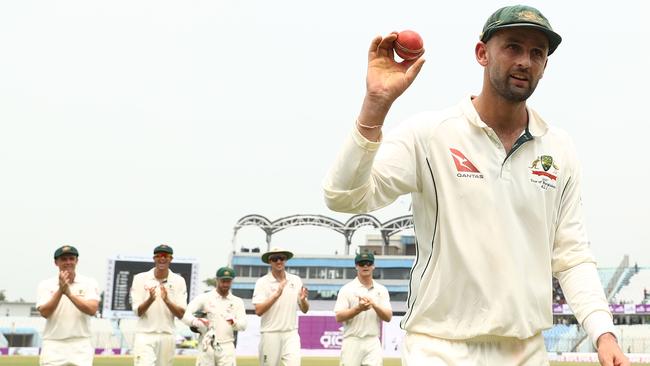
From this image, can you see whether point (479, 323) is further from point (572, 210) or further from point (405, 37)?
point (405, 37)

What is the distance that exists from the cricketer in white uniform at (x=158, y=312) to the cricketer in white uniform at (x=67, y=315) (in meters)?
1.55

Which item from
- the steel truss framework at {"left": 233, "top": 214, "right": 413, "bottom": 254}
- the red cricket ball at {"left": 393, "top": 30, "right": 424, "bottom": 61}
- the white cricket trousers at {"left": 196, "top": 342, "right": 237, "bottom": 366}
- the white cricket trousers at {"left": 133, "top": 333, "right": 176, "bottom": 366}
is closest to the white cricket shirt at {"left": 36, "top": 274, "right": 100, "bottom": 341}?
the white cricket trousers at {"left": 133, "top": 333, "right": 176, "bottom": 366}

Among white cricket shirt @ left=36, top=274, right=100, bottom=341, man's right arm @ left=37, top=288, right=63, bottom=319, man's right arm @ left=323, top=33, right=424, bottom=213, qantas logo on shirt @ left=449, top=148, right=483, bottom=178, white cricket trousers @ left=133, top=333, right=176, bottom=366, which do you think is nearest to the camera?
man's right arm @ left=323, top=33, right=424, bottom=213

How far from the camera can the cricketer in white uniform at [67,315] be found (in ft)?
30.6

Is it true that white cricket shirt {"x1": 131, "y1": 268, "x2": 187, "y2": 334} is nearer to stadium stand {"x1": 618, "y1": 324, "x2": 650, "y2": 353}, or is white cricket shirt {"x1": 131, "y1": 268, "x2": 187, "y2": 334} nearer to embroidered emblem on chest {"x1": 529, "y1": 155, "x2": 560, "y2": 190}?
embroidered emblem on chest {"x1": 529, "y1": 155, "x2": 560, "y2": 190}

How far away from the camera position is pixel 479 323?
9.03 feet

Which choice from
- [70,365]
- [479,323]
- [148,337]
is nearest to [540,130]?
[479,323]

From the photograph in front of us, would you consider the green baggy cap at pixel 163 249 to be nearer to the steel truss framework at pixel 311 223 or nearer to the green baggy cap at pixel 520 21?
the green baggy cap at pixel 520 21

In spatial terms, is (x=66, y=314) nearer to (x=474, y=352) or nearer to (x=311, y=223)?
(x=474, y=352)

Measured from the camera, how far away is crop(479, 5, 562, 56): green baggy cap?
2.78 meters

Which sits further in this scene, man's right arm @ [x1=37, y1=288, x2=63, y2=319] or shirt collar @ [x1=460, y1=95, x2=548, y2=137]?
man's right arm @ [x1=37, y1=288, x2=63, y2=319]

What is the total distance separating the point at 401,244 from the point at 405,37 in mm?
60747

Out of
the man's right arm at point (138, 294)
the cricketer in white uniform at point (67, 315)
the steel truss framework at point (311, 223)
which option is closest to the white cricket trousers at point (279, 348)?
the man's right arm at point (138, 294)

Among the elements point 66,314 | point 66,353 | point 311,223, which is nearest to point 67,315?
point 66,314
